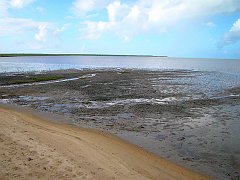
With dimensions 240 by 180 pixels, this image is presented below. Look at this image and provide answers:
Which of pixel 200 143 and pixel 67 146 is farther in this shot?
pixel 200 143

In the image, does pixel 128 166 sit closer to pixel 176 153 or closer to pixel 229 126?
pixel 176 153

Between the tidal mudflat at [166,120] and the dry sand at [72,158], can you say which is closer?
the dry sand at [72,158]

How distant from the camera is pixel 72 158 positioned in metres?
9.94

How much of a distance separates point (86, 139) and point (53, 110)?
30.4ft

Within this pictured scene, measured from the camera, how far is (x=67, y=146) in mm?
11398

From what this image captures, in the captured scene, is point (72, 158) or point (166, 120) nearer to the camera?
point (72, 158)

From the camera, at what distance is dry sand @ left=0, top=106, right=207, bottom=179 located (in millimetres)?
8692

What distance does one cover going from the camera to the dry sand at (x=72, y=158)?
342 inches

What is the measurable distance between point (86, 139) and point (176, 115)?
8.94 metres

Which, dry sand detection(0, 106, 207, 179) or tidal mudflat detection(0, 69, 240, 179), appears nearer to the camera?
dry sand detection(0, 106, 207, 179)

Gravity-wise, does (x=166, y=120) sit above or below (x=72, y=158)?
below

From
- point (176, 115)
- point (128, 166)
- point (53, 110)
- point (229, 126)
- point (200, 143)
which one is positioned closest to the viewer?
point (128, 166)

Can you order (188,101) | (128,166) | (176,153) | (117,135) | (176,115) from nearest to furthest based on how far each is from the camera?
1. (128,166)
2. (176,153)
3. (117,135)
4. (176,115)
5. (188,101)

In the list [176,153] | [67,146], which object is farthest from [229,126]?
[67,146]
